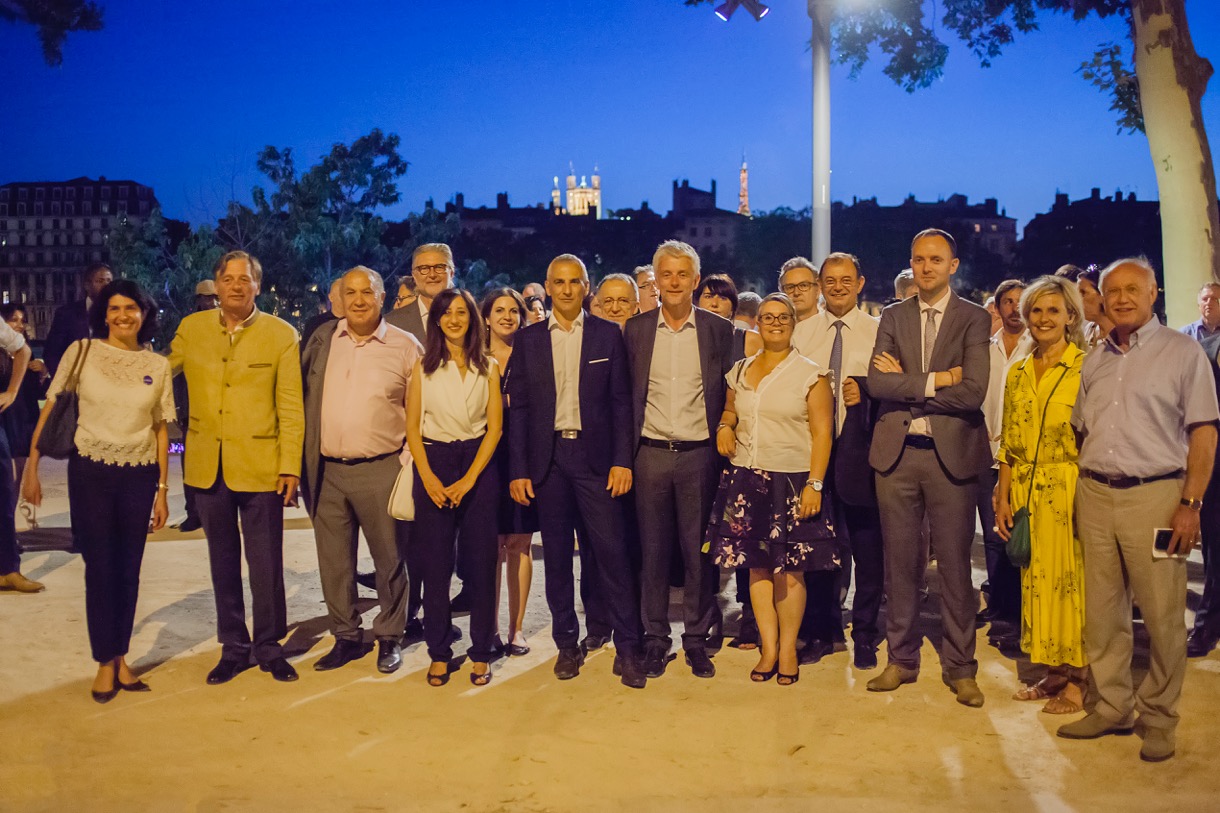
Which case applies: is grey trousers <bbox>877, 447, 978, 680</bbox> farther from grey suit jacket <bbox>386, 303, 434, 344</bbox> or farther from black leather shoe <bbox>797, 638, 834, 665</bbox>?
grey suit jacket <bbox>386, 303, 434, 344</bbox>

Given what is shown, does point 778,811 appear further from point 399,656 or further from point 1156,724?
point 399,656

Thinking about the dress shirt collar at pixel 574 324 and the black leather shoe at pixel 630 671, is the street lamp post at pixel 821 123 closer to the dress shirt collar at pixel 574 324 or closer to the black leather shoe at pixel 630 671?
the dress shirt collar at pixel 574 324

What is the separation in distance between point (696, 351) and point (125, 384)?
2885 millimetres

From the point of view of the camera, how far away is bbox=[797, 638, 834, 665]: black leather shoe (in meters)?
5.79

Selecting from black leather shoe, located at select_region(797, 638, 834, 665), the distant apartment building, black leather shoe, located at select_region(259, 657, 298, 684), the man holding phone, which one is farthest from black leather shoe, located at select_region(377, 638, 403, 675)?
the distant apartment building

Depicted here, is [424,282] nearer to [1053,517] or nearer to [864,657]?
[864,657]

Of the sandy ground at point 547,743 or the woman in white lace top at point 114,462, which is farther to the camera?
the woman in white lace top at point 114,462

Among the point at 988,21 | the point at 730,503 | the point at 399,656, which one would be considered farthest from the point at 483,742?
the point at 988,21

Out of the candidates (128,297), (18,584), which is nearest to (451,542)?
(128,297)

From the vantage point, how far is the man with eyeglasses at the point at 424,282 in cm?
654

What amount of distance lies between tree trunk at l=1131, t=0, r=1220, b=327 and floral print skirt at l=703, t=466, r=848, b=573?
24.9 ft

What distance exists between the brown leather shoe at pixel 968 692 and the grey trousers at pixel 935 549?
4 cm

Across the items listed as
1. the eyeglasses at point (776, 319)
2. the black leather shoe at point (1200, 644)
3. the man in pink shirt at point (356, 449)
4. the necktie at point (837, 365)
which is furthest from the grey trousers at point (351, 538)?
the black leather shoe at point (1200, 644)

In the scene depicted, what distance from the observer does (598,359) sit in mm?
5488
